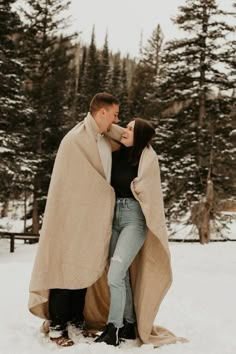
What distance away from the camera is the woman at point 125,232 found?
4.35 m

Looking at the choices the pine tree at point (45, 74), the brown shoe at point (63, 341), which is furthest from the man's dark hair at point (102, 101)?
the pine tree at point (45, 74)

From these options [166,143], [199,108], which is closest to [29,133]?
[166,143]

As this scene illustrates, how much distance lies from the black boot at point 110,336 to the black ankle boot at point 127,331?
0.24 meters

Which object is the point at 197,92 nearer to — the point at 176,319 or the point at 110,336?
the point at 176,319

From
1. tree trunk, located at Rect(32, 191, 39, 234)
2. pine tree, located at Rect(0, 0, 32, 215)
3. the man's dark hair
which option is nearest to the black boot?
the man's dark hair

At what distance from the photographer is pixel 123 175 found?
4586 mm

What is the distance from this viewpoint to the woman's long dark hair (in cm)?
459

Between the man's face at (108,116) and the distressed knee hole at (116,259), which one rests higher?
the man's face at (108,116)

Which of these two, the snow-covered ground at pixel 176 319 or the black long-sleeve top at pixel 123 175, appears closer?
the snow-covered ground at pixel 176 319

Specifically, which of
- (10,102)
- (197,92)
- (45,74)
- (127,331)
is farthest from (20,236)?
(127,331)

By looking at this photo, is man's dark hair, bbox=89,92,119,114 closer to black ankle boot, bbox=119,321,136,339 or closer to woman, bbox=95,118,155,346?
woman, bbox=95,118,155,346

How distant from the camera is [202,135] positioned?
2327 centimetres

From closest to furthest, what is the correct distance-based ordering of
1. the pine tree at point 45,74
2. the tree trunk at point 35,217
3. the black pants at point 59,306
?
the black pants at point 59,306 → the tree trunk at point 35,217 → the pine tree at point 45,74

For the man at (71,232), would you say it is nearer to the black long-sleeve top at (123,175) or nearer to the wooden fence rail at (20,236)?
the black long-sleeve top at (123,175)
